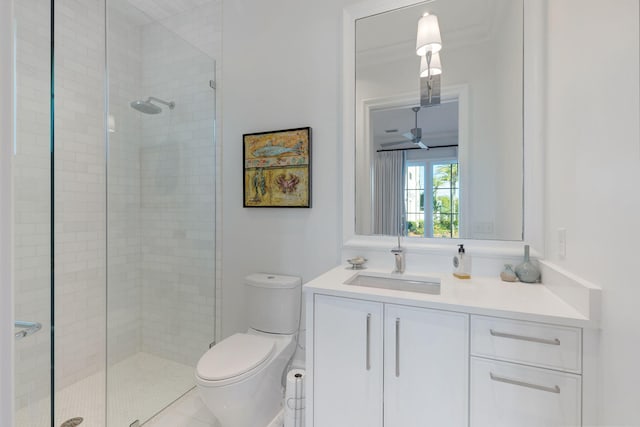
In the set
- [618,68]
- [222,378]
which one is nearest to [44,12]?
[222,378]

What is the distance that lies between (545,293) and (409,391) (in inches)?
27.4

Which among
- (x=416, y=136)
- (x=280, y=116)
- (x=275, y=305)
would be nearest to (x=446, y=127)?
(x=416, y=136)

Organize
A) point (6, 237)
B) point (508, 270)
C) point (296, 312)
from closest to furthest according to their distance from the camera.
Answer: point (6, 237)
point (508, 270)
point (296, 312)

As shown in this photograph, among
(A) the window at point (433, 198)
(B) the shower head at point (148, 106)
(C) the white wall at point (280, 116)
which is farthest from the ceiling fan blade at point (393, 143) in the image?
(B) the shower head at point (148, 106)

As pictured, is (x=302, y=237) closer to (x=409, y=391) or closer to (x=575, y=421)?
(x=409, y=391)

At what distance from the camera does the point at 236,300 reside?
219cm

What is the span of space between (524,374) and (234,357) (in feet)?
4.18

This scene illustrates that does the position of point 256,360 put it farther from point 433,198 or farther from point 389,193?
point 433,198

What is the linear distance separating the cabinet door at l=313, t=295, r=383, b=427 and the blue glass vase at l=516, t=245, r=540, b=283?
723 mm

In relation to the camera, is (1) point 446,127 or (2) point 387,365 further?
(1) point 446,127

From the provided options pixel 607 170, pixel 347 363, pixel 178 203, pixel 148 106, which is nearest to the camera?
pixel 607 170

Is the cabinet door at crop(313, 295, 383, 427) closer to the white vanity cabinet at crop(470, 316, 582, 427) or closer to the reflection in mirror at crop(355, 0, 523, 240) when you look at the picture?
the white vanity cabinet at crop(470, 316, 582, 427)

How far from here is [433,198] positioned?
5.49ft

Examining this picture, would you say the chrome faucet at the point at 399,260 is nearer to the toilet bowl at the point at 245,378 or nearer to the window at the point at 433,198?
the window at the point at 433,198
